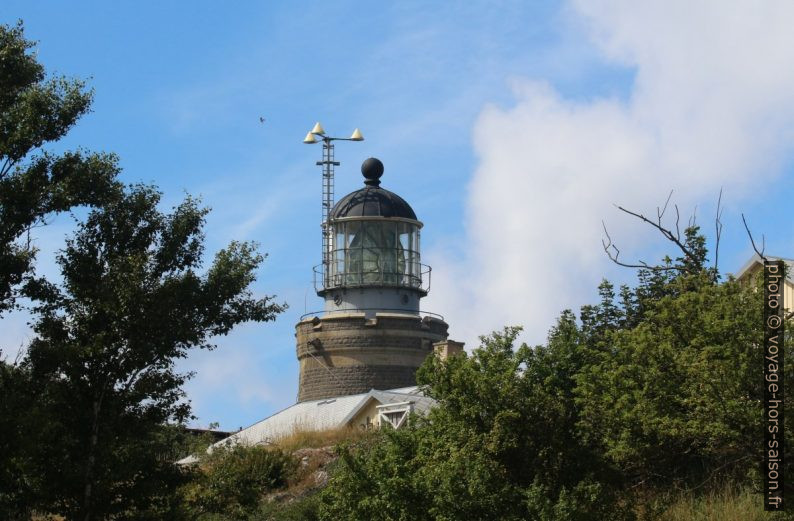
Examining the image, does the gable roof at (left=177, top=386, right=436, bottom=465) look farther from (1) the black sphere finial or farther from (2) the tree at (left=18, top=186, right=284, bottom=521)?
(2) the tree at (left=18, top=186, right=284, bottom=521)

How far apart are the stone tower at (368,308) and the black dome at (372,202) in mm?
40

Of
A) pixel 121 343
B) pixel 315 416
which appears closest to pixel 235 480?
pixel 121 343

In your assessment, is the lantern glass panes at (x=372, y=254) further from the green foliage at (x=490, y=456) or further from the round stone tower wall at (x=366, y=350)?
the green foliage at (x=490, y=456)

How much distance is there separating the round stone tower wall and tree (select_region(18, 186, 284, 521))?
2469 centimetres

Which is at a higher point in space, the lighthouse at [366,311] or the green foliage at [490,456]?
the lighthouse at [366,311]

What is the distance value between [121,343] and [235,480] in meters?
3.99

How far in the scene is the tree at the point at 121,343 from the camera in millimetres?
26078

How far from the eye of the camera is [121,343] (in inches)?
1067

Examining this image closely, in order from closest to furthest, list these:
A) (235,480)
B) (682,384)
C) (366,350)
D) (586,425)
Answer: (682,384), (586,425), (235,480), (366,350)

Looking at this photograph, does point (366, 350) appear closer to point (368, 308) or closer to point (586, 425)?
point (368, 308)

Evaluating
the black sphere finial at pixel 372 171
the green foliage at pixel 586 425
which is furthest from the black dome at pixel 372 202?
the green foliage at pixel 586 425

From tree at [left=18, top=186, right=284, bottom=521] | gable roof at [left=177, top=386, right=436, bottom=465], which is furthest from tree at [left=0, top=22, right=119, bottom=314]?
gable roof at [left=177, top=386, right=436, bottom=465]

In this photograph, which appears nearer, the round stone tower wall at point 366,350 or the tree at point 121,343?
the tree at point 121,343

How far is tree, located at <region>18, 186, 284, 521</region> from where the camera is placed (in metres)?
26.1
